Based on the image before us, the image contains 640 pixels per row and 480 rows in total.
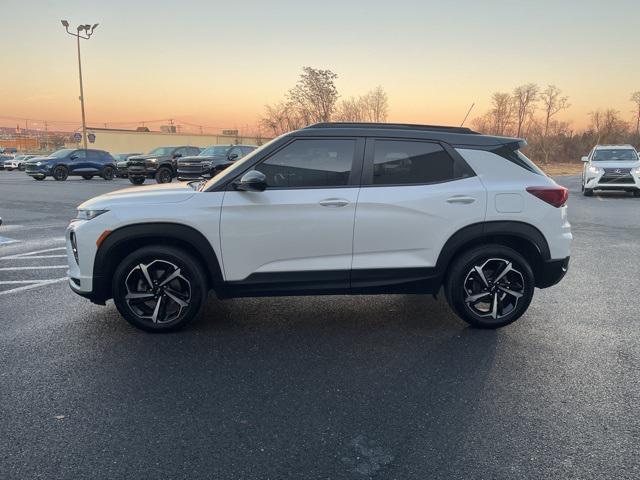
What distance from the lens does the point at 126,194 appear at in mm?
4520

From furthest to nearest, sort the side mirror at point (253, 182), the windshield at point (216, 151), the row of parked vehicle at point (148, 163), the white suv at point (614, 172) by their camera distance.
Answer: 1. the windshield at point (216, 151)
2. the row of parked vehicle at point (148, 163)
3. the white suv at point (614, 172)
4. the side mirror at point (253, 182)

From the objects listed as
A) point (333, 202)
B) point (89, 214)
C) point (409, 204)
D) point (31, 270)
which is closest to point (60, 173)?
point (31, 270)

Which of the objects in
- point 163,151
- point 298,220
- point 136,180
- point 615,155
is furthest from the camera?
point 163,151

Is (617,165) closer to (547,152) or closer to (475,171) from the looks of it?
(475,171)

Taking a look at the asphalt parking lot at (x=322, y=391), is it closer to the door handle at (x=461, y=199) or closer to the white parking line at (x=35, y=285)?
the white parking line at (x=35, y=285)

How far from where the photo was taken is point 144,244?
14.2ft

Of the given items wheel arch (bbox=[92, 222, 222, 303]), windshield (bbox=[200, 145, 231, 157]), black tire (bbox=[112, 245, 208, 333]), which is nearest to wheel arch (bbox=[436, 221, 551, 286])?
wheel arch (bbox=[92, 222, 222, 303])

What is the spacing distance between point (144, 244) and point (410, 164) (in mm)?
2463

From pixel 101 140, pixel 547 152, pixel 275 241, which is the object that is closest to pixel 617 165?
pixel 275 241

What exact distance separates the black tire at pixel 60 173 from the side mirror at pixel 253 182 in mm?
25420

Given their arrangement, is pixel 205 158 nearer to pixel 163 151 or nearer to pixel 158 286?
pixel 163 151

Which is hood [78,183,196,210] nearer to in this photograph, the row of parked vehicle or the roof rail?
the roof rail

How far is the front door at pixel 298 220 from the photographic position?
419 centimetres

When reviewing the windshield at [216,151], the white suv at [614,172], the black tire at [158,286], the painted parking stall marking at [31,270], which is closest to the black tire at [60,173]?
the windshield at [216,151]
